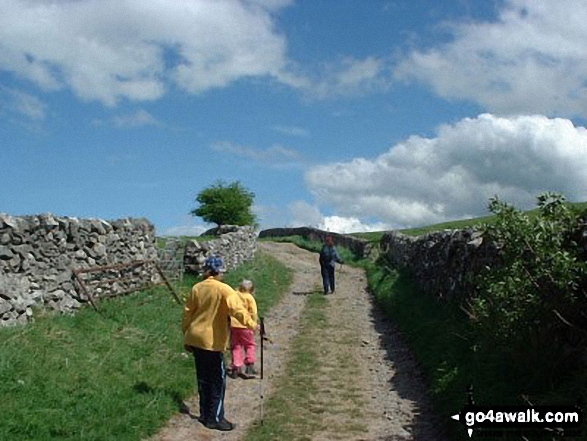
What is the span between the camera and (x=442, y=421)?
936 centimetres

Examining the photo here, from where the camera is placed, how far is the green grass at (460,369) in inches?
324

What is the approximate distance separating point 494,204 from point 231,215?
4318 cm

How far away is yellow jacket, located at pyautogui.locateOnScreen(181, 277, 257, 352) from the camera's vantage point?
9.45 metres

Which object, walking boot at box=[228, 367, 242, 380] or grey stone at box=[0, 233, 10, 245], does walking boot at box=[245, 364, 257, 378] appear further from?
grey stone at box=[0, 233, 10, 245]

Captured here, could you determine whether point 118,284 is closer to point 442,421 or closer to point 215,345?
point 215,345

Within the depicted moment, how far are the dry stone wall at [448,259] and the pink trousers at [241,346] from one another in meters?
4.45

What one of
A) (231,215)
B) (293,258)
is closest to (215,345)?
(293,258)

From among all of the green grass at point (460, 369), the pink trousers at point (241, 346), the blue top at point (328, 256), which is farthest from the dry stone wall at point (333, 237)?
the pink trousers at point (241, 346)

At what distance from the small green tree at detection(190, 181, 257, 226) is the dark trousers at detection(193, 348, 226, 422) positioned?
41473 mm

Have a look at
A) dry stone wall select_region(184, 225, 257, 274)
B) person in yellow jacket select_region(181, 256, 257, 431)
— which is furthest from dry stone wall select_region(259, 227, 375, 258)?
person in yellow jacket select_region(181, 256, 257, 431)

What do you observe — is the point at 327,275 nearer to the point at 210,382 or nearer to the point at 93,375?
the point at 93,375

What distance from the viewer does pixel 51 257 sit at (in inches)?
543

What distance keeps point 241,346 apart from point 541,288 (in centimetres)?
558

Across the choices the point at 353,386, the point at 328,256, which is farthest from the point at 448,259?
the point at 353,386
